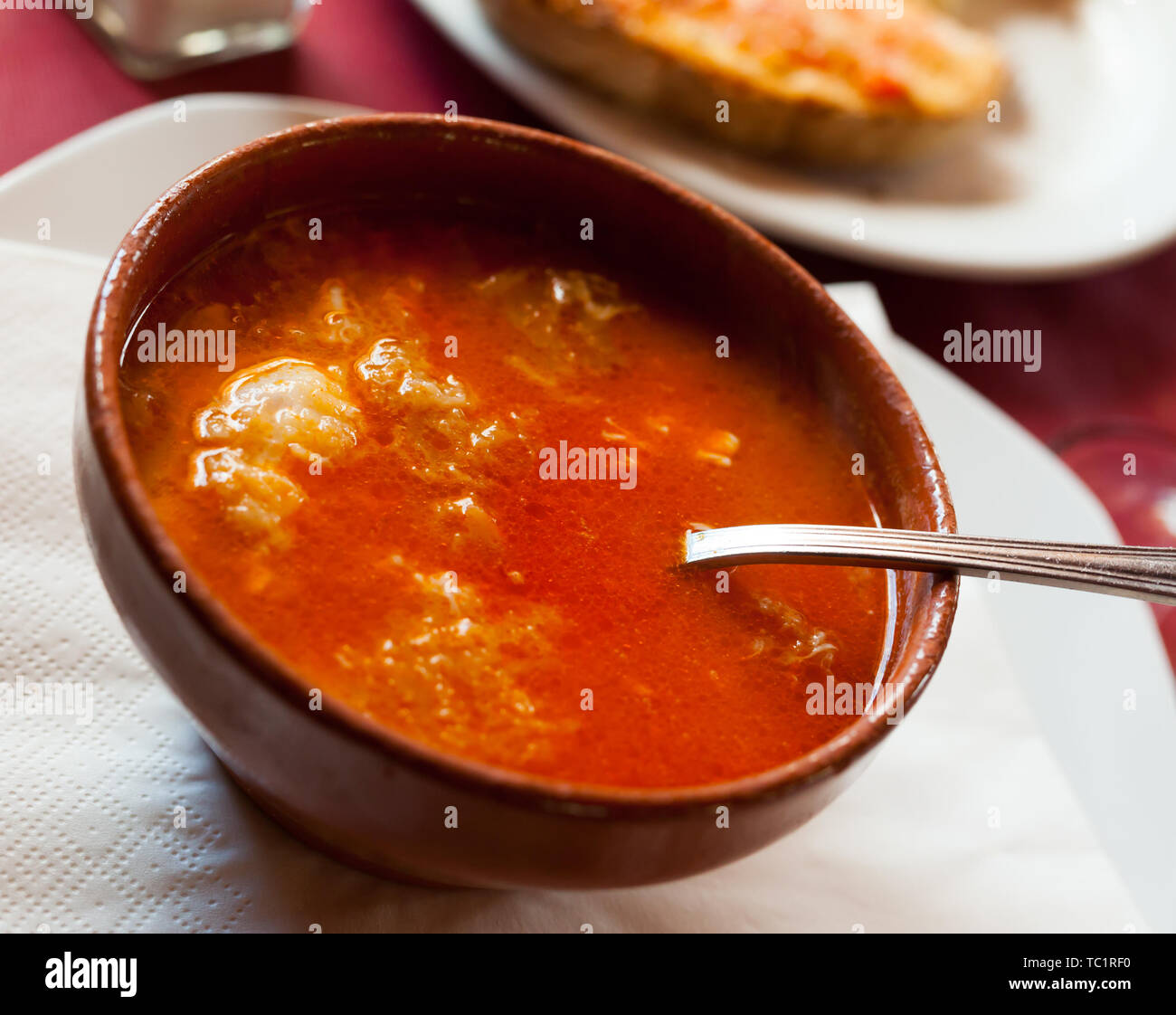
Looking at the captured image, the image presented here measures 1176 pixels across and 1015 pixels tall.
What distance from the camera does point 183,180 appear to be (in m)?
1.19

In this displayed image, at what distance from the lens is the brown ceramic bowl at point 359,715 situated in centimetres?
92

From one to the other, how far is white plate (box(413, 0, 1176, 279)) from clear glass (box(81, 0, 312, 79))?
28 centimetres

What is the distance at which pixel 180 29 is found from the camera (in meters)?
2.10

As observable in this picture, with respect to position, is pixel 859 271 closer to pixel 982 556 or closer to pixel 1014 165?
pixel 1014 165

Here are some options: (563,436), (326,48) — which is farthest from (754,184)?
(563,436)

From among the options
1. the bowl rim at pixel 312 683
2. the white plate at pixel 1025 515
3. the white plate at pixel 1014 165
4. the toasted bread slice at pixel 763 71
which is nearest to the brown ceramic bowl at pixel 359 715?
the bowl rim at pixel 312 683

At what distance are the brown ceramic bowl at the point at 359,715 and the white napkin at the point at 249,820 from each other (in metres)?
0.07

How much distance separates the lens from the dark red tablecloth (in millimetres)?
2025

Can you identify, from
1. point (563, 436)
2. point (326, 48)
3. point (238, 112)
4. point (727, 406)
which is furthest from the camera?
point (326, 48)

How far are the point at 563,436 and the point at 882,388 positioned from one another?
339 millimetres

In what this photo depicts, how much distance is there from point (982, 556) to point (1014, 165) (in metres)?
1.58

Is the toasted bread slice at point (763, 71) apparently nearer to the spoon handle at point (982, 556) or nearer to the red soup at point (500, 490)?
the red soup at point (500, 490)

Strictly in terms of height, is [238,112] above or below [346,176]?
above

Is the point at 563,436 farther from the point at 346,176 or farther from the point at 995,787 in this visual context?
the point at 995,787
